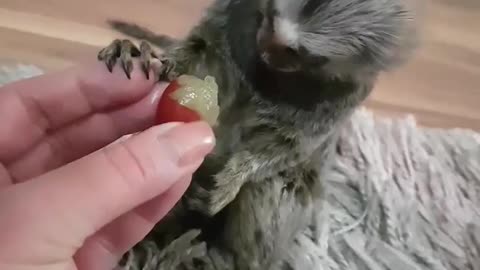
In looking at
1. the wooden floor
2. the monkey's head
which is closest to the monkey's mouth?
the monkey's head

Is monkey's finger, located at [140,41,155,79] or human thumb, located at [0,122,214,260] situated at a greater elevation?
monkey's finger, located at [140,41,155,79]

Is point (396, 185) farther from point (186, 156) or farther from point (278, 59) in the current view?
point (186, 156)

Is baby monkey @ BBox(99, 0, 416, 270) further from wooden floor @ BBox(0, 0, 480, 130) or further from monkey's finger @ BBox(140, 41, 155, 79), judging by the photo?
wooden floor @ BBox(0, 0, 480, 130)

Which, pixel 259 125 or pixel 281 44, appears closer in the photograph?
pixel 281 44

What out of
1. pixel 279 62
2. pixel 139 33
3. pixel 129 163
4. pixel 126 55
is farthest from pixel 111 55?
pixel 139 33

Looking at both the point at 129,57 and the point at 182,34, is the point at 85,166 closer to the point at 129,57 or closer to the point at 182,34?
the point at 129,57

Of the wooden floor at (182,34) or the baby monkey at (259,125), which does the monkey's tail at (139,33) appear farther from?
the baby monkey at (259,125)

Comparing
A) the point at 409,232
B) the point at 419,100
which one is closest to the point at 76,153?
the point at 409,232
